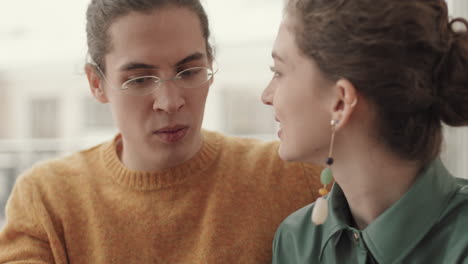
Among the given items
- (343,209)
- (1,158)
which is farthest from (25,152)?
(343,209)

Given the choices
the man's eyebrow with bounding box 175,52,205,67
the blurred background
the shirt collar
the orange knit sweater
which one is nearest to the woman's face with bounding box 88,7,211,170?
the man's eyebrow with bounding box 175,52,205,67

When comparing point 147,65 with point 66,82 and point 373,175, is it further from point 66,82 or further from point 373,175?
point 66,82

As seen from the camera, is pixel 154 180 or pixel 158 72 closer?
pixel 158 72

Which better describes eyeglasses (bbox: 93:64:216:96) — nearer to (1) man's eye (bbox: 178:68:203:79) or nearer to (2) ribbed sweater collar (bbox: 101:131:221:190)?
(1) man's eye (bbox: 178:68:203:79)

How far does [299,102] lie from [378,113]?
16 centimetres

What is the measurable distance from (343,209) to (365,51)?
40cm

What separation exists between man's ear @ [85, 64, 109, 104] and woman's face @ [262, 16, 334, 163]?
531 millimetres

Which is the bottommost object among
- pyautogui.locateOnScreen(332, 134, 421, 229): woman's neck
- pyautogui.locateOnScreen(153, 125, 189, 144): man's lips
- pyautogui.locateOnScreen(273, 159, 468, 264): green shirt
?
pyautogui.locateOnScreen(273, 159, 468, 264): green shirt

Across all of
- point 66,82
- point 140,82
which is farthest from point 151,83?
point 66,82

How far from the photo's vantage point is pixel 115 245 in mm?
1373

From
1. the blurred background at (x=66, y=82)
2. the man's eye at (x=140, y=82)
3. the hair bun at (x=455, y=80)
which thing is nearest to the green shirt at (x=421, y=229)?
the hair bun at (x=455, y=80)

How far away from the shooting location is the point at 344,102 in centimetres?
103

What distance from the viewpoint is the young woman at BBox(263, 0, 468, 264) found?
0.97 metres

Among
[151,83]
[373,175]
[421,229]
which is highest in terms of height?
[151,83]
